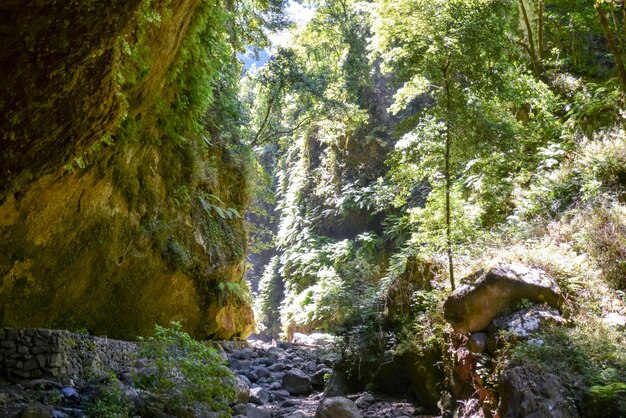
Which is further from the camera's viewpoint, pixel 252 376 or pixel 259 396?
pixel 252 376

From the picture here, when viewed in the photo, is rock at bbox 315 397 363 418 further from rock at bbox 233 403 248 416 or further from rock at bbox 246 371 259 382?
rock at bbox 246 371 259 382

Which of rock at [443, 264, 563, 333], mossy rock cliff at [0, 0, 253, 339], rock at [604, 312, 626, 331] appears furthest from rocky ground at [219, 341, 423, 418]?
rock at [604, 312, 626, 331]

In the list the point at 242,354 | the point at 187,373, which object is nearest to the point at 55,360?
the point at 187,373

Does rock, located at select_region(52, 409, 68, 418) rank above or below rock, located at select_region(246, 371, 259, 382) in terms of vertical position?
below

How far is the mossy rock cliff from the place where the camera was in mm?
2926

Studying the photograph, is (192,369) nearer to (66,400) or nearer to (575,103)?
(66,400)

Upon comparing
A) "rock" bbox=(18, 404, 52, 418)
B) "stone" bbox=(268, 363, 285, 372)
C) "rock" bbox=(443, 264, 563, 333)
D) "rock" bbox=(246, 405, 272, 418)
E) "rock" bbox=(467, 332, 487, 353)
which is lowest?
"rock" bbox=(246, 405, 272, 418)

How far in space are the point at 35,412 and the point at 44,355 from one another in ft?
4.46

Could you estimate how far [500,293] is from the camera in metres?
5.48

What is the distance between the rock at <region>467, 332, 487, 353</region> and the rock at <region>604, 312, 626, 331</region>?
50.6 inches

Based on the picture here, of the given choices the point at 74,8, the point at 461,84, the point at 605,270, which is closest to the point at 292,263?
the point at 461,84

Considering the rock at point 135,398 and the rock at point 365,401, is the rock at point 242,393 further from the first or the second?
the rock at point 135,398

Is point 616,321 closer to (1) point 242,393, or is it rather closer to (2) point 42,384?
(1) point 242,393

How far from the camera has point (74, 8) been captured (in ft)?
8.63
